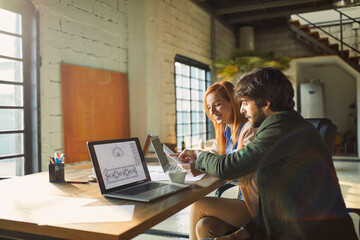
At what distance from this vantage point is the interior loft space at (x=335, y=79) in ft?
29.0

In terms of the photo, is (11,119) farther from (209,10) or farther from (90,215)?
(209,10)

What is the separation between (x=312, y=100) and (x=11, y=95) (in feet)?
28.7

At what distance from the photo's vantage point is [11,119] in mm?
3453

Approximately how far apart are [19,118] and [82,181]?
2.00m

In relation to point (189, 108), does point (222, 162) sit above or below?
below

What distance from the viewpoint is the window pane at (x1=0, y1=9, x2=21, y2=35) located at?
3.38m

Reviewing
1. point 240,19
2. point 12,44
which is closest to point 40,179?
point 12,44

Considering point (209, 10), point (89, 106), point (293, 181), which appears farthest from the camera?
point (209, 10)

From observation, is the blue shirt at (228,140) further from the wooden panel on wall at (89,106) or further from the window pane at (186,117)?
the window pane at (186,117)

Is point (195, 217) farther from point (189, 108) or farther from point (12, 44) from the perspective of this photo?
point (189, 108)

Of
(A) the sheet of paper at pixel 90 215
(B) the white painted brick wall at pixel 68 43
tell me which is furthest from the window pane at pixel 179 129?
(A) the sheet of paper at pixel 90 215

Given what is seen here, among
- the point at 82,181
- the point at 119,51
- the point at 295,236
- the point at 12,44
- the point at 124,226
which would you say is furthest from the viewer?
the point at 119,51

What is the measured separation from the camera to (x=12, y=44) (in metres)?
3.48

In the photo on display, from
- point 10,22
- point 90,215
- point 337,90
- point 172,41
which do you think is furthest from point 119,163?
point 337,90
